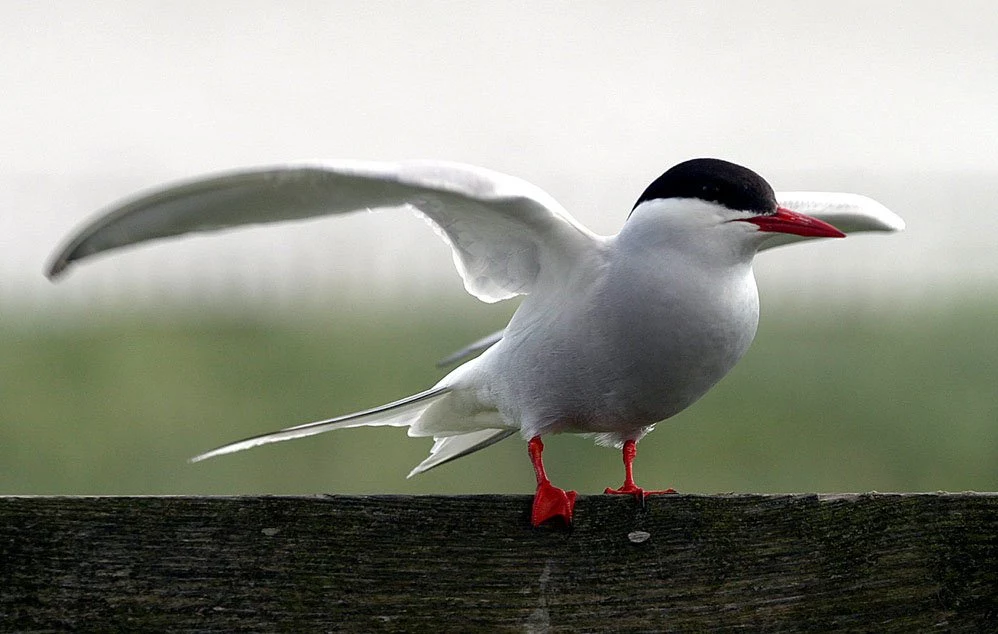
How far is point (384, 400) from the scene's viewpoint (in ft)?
27.3

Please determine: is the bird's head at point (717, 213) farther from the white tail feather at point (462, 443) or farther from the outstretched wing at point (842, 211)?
the white tail feather at point (462, 443)

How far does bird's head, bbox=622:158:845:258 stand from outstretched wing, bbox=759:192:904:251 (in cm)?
34

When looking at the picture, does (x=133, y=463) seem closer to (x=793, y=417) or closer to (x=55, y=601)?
(x=793, y=417)

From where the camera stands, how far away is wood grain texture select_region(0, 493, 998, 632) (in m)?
2.28

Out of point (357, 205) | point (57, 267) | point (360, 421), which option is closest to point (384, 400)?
point (360, 421)

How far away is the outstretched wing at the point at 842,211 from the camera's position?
347 centimetres

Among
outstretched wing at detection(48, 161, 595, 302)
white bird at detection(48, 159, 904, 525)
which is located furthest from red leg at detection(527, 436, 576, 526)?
outstretched wing at detection(48, 161, 595, 302)

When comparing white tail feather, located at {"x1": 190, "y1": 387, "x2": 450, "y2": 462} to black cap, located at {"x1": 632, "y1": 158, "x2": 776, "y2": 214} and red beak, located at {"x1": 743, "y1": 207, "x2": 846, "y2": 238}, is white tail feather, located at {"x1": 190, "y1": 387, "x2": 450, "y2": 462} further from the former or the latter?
red beak, located at {"x1": 743, "y1": 207, "x2": 846, "y2": 238}

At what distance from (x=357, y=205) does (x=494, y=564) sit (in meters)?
0.81

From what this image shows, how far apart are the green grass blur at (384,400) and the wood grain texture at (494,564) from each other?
4277 mm

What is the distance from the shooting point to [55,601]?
225 cm

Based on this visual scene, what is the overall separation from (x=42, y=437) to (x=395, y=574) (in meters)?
5.97

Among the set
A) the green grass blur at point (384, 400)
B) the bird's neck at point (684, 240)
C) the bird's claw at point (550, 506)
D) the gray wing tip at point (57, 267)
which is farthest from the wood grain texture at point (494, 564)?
the green grass blur at point (384, 400)

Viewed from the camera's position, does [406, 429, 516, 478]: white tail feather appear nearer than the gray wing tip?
No
